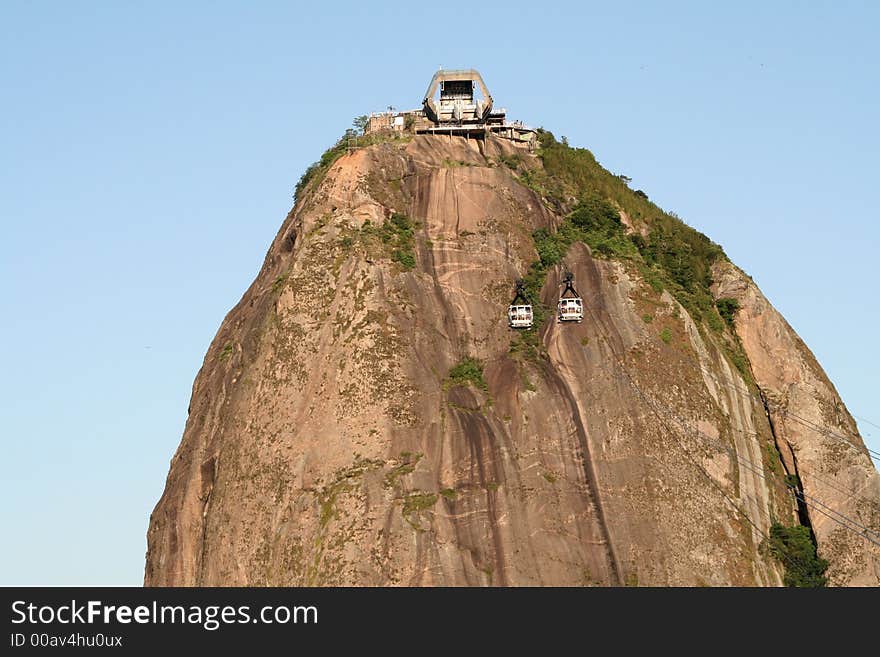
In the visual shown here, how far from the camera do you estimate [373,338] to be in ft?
370

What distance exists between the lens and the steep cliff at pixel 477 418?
107 meters

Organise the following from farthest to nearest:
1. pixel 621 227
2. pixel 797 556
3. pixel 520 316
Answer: pixel 621 227 → pixel 520 316 → pixel 797 556

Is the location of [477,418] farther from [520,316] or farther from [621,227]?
[621,227]

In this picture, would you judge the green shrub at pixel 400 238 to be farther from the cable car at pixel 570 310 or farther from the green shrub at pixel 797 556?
the green shrub at pixel 797 556

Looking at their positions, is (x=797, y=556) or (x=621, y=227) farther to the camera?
(x=621, y=227)

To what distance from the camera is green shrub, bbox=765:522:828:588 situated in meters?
112

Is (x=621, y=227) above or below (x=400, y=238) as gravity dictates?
above

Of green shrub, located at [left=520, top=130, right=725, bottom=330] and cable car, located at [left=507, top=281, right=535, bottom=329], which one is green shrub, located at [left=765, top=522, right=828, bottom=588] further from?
cable car, located at [left=507, top=281, right=535, bottom=329]

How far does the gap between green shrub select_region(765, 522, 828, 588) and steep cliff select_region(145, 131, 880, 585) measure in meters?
0.82

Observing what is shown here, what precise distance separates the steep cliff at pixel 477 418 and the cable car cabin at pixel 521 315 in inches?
46.2

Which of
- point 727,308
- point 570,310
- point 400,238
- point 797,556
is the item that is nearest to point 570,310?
point 570,310

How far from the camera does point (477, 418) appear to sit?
364 ft

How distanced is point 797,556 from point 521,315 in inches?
841
